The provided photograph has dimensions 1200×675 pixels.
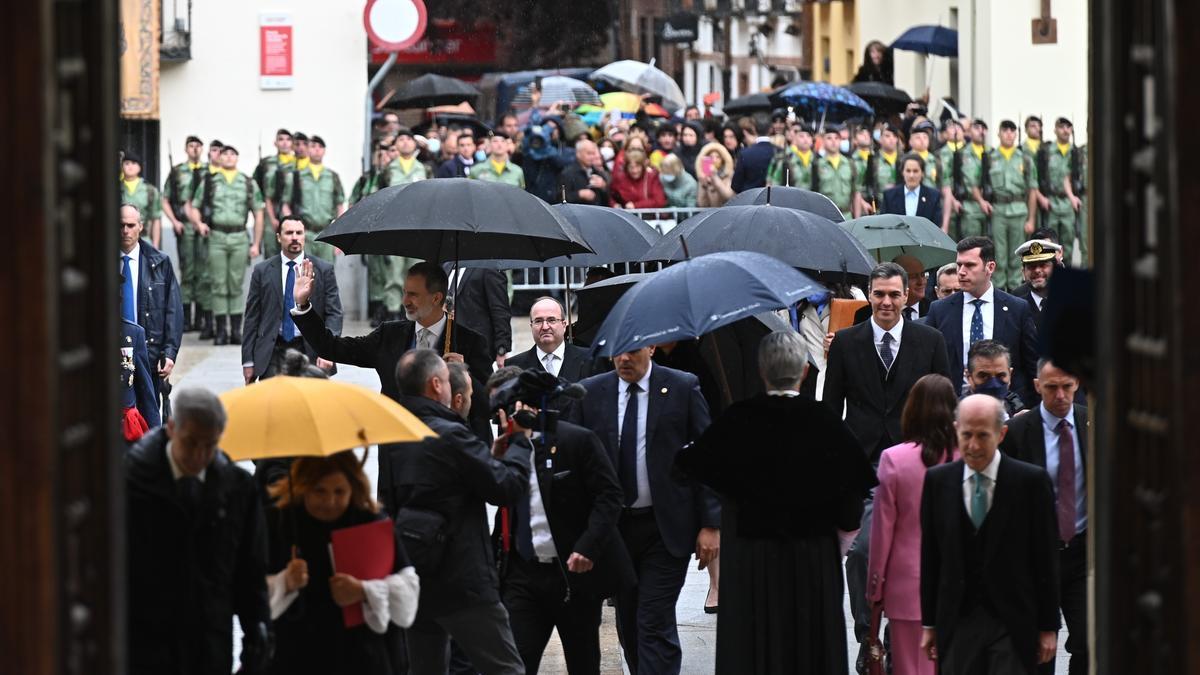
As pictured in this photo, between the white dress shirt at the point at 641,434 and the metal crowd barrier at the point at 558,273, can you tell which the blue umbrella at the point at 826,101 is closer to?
the metal crowd barrier at the point at 558,273

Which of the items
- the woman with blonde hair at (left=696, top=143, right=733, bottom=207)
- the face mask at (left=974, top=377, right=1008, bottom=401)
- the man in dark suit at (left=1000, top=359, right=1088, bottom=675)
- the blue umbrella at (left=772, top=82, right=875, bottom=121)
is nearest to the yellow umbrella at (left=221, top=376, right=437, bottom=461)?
the man in dark suit at (left=1000, top=359, right=1088, bottom=675)

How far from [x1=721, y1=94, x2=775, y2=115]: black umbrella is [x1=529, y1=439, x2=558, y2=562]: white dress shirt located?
2695 cm

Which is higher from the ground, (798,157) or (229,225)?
(798,157)

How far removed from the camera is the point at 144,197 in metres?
25.4

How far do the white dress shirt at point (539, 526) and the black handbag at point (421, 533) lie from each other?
0.94 metres

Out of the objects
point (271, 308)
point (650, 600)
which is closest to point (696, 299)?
point (650, 600)

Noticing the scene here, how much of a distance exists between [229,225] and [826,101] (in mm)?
10580

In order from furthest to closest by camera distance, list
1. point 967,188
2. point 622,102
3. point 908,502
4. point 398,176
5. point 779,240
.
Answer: point 622,102, point 967,188, point 398,176, point 779,240, point 908,502

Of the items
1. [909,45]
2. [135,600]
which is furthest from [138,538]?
[909,45]

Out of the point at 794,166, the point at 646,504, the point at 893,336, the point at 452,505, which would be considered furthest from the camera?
the point at 794,166

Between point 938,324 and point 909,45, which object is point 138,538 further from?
point 909,45

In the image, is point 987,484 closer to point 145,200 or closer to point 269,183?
point 145,200

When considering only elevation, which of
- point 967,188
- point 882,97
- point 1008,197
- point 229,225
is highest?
point 882,97

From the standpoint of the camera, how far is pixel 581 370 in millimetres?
11492
